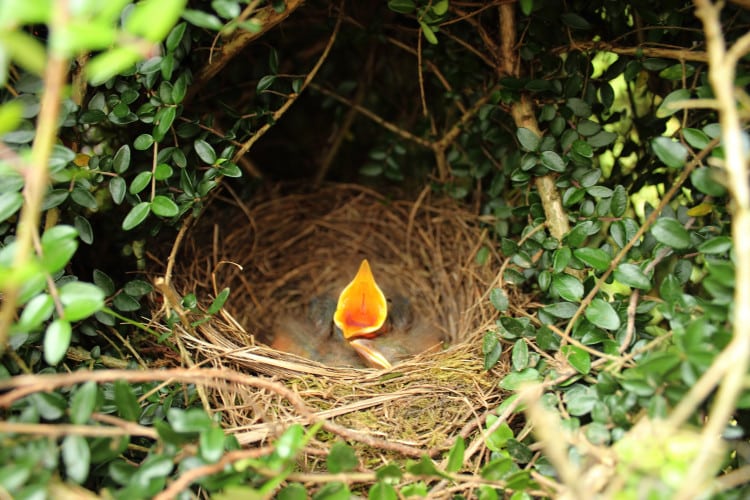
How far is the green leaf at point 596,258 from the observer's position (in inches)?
51.4

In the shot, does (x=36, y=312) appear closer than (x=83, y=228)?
Yes

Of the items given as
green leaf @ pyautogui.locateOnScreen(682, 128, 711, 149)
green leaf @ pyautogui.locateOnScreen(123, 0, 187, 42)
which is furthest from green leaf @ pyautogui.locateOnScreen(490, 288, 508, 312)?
green leaf @ pyautogui.locateOnScreen(123, 0, 187, 42)

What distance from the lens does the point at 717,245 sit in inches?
44.5

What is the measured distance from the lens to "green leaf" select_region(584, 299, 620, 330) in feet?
4.21

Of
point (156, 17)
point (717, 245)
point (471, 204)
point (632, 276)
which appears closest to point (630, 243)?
point (632, 276)

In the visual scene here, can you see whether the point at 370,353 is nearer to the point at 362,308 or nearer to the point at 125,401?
the point at 362,308

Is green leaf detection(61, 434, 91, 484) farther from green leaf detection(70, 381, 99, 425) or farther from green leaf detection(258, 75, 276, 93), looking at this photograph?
green leaf detection(258, 75, 276, 93)

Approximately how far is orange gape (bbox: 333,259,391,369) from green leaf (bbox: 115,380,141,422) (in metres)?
0.96

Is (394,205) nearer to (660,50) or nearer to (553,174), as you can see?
(553,174)

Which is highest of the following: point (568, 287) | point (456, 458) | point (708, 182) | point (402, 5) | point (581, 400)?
point (402, 5)

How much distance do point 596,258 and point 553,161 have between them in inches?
11.6

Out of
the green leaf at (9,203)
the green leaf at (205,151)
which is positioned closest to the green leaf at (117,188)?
the green leaf at (205,151)

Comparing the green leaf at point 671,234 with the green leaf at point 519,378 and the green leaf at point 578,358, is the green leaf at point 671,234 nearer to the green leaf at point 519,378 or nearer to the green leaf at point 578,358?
the green leaf at point 578,358

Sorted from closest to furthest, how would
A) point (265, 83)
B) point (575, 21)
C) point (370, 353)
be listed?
point (575, 21)
point (265, 83)
point (370, 353)
